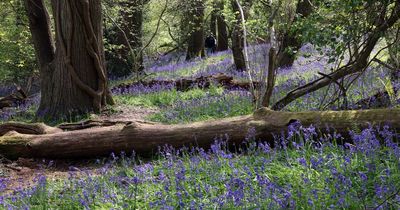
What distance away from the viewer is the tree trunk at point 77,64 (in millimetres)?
9242

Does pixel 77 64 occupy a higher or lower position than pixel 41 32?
lower

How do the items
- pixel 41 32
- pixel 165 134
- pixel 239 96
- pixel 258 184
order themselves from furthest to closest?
pixel 41 32 < pixel 239 96 < pixel 165 134 < pixel 258 184

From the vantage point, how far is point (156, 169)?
5102 mm

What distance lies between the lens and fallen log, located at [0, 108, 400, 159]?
4852mm

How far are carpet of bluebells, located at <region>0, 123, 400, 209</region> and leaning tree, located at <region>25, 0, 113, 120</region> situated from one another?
4437mm

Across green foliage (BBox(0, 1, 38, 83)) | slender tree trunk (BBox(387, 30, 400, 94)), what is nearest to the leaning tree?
slender tree trunk (BBox(387, 30, 400, 94))

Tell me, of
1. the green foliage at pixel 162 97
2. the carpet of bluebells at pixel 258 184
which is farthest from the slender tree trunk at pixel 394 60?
the green foliage at pixel 162 97

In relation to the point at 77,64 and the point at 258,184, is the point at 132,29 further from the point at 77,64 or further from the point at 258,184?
the point at 258,184

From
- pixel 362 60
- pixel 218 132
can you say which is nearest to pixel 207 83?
pixel 362 60

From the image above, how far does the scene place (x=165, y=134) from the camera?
5875mm

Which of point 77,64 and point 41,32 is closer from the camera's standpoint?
point 77,64

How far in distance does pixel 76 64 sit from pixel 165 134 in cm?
428

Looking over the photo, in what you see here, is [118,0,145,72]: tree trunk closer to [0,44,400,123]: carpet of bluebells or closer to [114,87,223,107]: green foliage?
[0,44,400,123]: carpet of bluebells

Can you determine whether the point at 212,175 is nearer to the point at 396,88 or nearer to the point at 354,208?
the point at 354,208
